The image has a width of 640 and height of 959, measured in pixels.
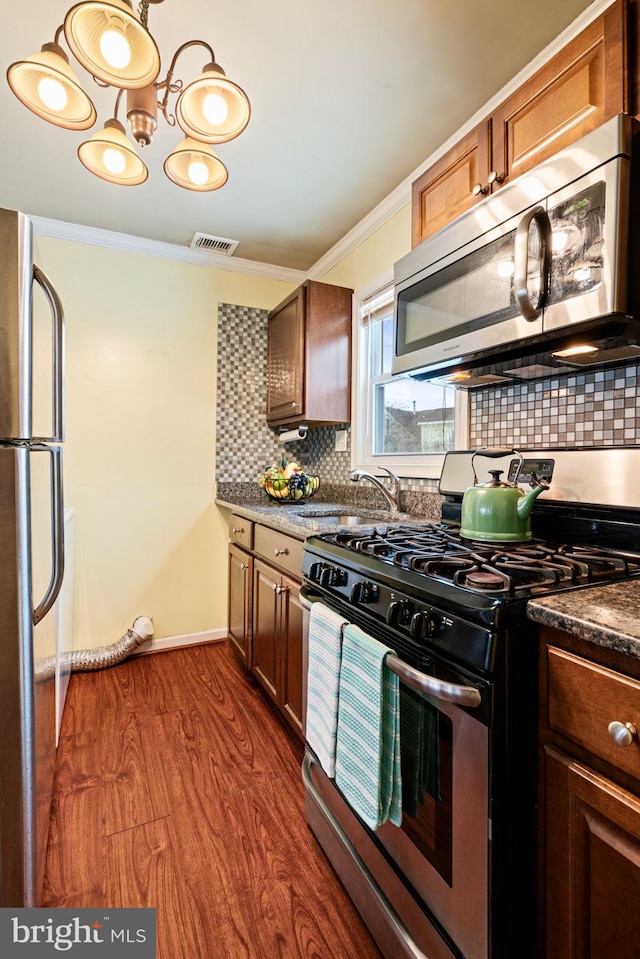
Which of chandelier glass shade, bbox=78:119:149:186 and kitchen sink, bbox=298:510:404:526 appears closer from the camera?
chandelier glass shade, bbox=78:119:149:186

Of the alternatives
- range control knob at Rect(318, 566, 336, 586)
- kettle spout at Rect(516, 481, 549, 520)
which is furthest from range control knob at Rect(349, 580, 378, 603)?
kettle spout at Rect(516, 481, 549, 520)

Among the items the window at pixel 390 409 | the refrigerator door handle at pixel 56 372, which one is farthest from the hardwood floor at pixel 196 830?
the window at pixel 390 409

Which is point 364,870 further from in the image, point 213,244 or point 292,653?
point 213,244

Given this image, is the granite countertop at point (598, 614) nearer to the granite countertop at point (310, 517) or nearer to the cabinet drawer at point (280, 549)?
the granite countertop at point (310, 517)

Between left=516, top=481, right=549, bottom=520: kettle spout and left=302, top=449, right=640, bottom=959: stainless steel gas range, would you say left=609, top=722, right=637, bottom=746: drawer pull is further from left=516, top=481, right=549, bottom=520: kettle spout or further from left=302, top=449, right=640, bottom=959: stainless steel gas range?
left=516, top=481, right=549, bottom=520: kettle spout

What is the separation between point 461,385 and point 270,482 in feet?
4.36

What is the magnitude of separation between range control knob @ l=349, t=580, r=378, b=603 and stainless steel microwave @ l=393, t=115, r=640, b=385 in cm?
73

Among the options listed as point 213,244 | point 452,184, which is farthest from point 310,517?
point 213,244

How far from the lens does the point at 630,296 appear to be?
97cm

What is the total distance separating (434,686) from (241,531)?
1.83 metres

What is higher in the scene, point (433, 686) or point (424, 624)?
point (424, 624)

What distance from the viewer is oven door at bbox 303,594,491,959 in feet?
2.65

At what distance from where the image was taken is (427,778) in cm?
96

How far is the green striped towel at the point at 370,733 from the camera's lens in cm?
100
